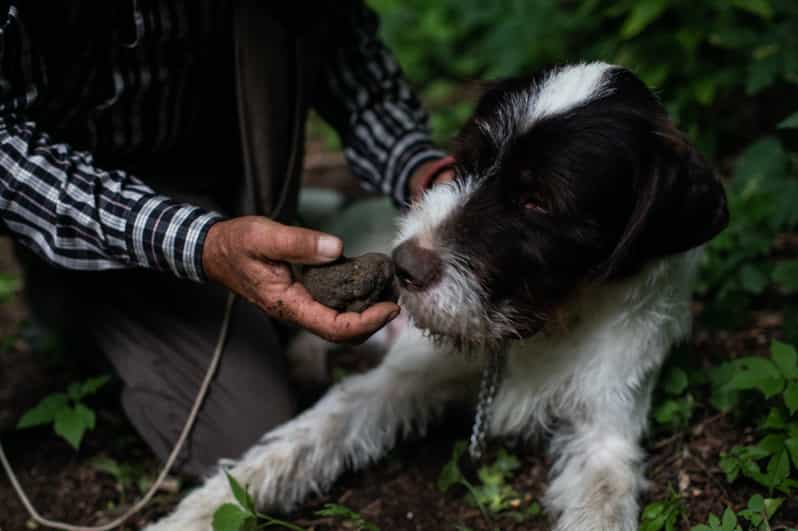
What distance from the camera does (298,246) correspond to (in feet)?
6.74

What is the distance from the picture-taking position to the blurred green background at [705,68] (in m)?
3.41

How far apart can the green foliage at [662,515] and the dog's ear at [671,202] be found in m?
0.67

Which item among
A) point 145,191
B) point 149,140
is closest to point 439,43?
point 149,140

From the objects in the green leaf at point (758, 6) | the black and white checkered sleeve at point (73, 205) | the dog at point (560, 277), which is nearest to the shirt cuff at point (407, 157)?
the dog at point (560, 277)

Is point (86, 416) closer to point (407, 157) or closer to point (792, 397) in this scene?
point (407, 157)

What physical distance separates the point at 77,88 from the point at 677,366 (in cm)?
211

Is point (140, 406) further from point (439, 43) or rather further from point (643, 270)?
point (439, 43)

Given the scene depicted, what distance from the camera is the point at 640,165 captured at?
2195 millimetres

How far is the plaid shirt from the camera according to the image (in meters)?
2.36

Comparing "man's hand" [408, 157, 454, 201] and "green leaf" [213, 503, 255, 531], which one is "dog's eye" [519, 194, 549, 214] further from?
"green leaf" [213, 503, 255, 531]

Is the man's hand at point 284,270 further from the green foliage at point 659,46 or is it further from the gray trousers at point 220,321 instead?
the green foliage at point 659,46

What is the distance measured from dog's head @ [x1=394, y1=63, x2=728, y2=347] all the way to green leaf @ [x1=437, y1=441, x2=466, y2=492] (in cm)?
56

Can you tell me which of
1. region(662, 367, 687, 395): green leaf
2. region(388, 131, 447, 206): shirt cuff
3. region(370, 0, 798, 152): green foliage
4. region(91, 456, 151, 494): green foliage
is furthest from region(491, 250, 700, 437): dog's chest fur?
region(91, 456, 151, 494): green foliage

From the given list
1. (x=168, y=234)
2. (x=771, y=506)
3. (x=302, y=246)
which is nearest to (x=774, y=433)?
(x=771, y=506)
